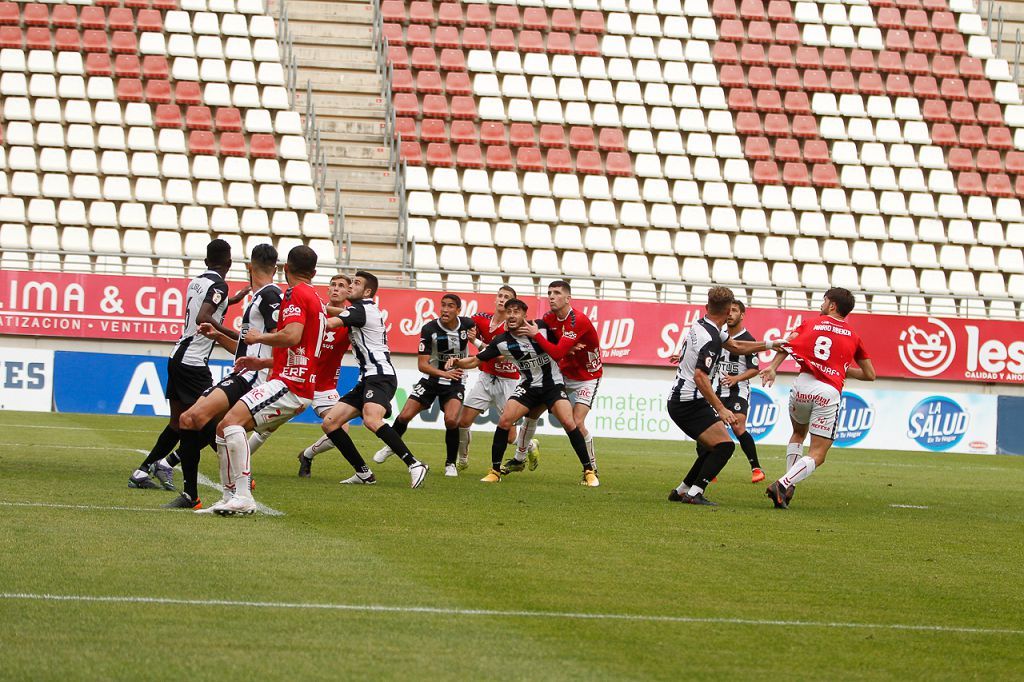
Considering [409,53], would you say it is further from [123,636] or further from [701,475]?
[123,636]

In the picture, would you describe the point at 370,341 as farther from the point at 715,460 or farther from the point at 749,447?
the point at 749,447

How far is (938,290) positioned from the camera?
29.3m

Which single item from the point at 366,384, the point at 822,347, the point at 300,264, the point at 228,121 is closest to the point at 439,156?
the point at 228,121

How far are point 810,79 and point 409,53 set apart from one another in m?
9.75

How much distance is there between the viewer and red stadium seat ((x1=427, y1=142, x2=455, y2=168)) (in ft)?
96.0

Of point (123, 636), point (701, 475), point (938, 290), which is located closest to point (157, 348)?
point (701, 475)

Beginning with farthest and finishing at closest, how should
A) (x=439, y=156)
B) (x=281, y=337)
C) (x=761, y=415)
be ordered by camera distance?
1. (x=439, y=156)
2. (x=761, y=415)
3. (x=281, y=337)

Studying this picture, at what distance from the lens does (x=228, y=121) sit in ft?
94.9

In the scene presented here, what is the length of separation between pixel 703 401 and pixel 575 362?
8.84ft

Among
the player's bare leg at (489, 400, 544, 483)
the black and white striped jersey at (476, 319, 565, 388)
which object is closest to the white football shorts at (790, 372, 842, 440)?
the black and white striped jersey at (476, 319, 565, 388)

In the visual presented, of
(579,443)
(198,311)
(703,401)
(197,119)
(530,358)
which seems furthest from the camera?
(197,119)

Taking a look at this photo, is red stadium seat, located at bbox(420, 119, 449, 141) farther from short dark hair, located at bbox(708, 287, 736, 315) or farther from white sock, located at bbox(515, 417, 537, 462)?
short dark hair, located at bbox(708, 287, 736, 315)

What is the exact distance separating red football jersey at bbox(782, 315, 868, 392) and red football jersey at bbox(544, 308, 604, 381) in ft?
8.51

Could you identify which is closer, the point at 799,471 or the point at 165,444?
the point at 165,444
